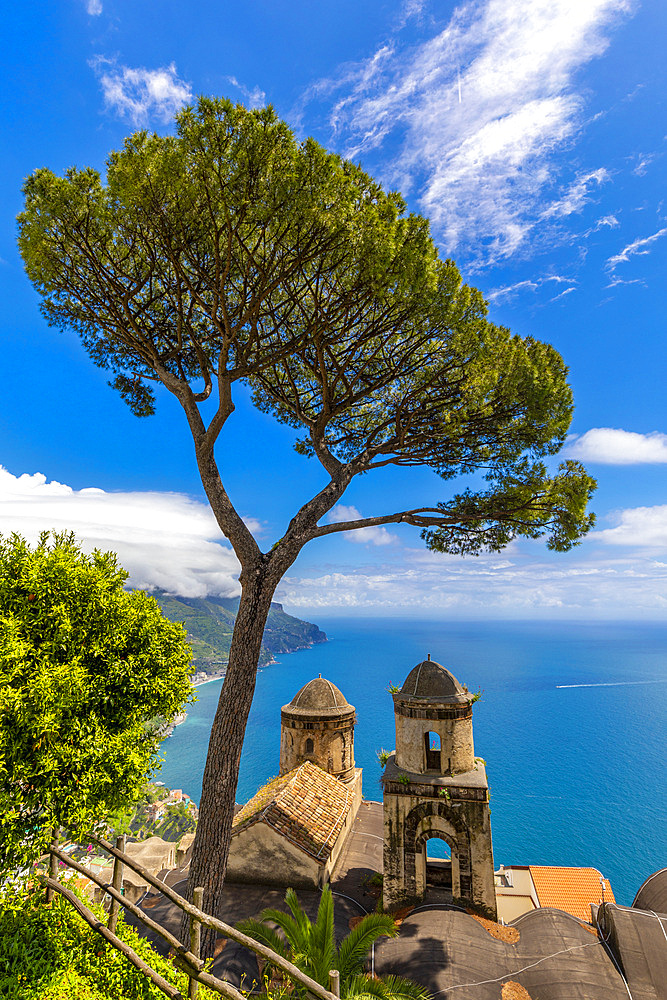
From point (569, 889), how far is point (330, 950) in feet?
64.2

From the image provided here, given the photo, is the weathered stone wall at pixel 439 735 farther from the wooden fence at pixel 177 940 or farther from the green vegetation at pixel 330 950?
the wooden fence at pixel 177 940

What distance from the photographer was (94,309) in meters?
10.2

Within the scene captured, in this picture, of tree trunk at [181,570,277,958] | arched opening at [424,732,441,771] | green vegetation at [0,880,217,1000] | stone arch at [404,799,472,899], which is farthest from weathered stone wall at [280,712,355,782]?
green vegetation at [0,880,217,1000]

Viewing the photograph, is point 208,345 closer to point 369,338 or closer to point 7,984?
point 369,338

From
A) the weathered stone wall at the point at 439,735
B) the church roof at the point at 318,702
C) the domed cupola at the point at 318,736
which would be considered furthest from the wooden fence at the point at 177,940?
the church roof at the point at 318,702

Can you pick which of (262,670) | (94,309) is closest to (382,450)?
(94,309)

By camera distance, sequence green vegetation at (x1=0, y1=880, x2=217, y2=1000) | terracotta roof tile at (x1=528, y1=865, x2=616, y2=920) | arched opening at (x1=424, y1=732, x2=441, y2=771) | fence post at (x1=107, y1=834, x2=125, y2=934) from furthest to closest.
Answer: terracotta roof tile at (x1=528, y1=865, x2=616, y2=920) → arched opening at (x1=424, y1=732, x2=441, y2=771) → fence post at (x1=107, y1=834, x2=125, y2=934) → green vegetation at (x1=0, y1=880, x2=217, y2=1000)

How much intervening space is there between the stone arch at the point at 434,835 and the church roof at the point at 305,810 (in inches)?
92.1

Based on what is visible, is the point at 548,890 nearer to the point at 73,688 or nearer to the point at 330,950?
the point at 330,950

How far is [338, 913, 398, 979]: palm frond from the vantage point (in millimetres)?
8367

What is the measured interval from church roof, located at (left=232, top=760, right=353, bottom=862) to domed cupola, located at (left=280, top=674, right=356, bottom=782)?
1.91 ft

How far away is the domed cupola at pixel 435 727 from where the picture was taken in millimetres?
13009

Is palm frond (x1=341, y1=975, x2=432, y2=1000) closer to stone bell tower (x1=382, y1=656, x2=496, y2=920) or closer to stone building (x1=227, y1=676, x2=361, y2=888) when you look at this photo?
stone bell tower (x1=382, y1=656, x2=496, y2=920)

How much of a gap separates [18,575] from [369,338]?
8154mm
